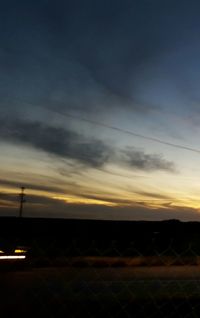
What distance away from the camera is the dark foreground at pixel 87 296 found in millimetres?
7094

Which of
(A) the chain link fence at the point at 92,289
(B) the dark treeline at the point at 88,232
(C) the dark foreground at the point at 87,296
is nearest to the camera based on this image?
(B) the dark treeline at the point at 88,232

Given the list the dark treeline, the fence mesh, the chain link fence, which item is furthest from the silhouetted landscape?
the fence mesh

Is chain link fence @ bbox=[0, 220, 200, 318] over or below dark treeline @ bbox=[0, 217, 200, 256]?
below

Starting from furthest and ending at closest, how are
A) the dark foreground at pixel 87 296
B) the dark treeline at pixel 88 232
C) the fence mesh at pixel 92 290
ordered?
the dark foreground at pixel 87 296 → the fence mesh at pixel 92 290 → the dark treeline at pixel 88 232

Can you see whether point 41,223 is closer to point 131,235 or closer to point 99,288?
point 131,235

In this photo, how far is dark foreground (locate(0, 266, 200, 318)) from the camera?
709 cm

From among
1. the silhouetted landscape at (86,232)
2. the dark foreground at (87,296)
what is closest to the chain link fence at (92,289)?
the dark foreground at (87,296)

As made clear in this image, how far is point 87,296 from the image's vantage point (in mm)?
8438

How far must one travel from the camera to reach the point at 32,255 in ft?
16.6

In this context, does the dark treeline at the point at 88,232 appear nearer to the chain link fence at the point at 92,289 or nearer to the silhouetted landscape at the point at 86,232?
the silhouetted landscape at the point at 86,232

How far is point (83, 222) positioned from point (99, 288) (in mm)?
6165

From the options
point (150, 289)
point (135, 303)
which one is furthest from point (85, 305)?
point (150, 289)

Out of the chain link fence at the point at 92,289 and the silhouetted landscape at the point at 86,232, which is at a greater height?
the silhouetted landscape at the point at 86,232

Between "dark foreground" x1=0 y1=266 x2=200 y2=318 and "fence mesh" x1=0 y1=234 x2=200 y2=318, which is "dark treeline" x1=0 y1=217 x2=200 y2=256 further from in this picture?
"dark foreground" x1=0 y1=266 x2=200 y2=318
